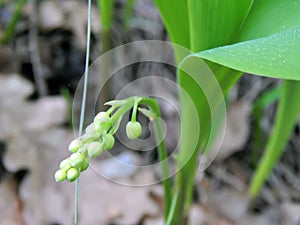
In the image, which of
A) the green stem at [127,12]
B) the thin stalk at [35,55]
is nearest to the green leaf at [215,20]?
the green stem at [127,12]

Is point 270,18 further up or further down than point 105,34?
further up

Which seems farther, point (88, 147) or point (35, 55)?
point (35, 55)

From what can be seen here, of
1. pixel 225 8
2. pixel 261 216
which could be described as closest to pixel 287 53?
pixel 225 8

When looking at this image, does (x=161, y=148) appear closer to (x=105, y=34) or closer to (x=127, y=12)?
(x=105, y=34)

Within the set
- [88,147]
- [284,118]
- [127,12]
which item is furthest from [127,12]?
[88,147]

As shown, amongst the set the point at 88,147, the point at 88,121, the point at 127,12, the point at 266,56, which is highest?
the point at 266,56

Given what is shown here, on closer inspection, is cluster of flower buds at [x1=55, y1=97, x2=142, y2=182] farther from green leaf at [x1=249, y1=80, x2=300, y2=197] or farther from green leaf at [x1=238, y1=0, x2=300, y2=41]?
green leaf at [x1=249, y1=80, x2=300, y2=197]

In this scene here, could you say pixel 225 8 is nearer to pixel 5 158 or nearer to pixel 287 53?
pixel 287 53

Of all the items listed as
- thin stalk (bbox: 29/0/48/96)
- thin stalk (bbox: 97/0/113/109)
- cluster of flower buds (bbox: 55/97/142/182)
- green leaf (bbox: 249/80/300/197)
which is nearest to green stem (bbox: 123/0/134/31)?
thin stalk (bbox: 97/0/113/109)
